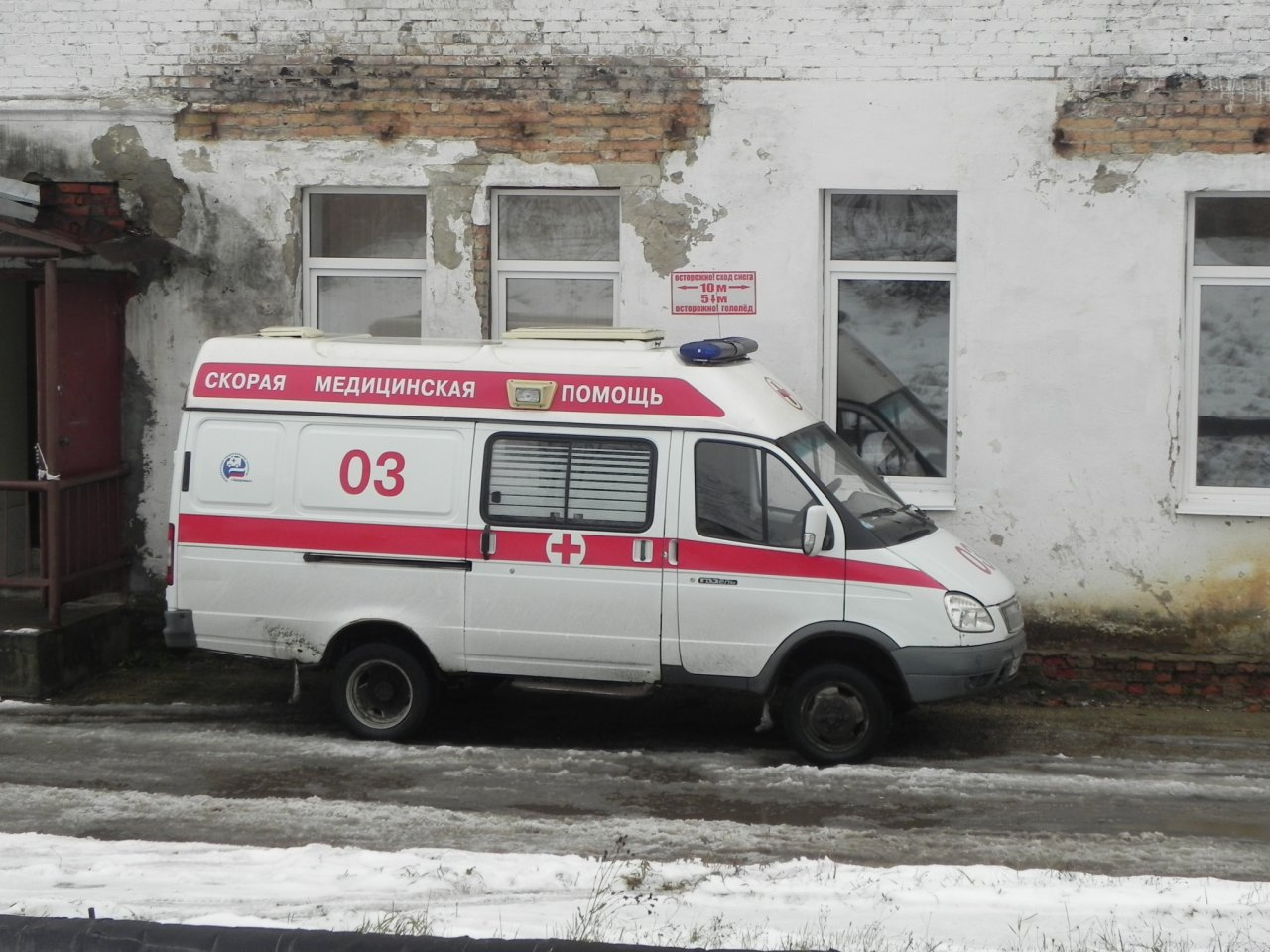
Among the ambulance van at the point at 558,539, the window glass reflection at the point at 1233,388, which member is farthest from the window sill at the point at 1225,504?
the ambulance van at the point at 558,539

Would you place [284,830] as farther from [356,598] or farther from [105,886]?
[356,598]

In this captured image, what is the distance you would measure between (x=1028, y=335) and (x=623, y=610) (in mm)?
3477

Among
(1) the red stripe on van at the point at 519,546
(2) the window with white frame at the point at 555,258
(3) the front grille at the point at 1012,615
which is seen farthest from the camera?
(2) the window with white frame at the point at 555,258

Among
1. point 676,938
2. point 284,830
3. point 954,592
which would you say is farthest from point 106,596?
point 676,938

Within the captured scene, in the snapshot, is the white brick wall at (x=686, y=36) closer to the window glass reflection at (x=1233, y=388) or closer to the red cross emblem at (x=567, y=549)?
the window glass reflection at (x=1233, y=388)

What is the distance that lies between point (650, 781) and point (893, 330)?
3.94 metres

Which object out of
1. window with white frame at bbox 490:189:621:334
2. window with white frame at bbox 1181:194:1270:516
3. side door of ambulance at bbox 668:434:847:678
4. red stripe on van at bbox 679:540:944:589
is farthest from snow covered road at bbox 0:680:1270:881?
window with white frame at bbox 490:189:621:334

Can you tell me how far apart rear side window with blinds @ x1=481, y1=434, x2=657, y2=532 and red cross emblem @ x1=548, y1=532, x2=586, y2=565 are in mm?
64

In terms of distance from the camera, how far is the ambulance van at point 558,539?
8867 mm

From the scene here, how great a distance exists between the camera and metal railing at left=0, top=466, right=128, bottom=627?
10648mm

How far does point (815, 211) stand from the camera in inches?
431

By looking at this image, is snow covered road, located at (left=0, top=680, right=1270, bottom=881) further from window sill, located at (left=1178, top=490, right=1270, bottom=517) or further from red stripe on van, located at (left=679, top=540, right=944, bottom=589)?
window sill, located at (left=1178, top=490, right=1270, bottom=517)

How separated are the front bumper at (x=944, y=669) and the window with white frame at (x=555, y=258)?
144 inches

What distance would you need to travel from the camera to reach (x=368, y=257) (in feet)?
38.2
